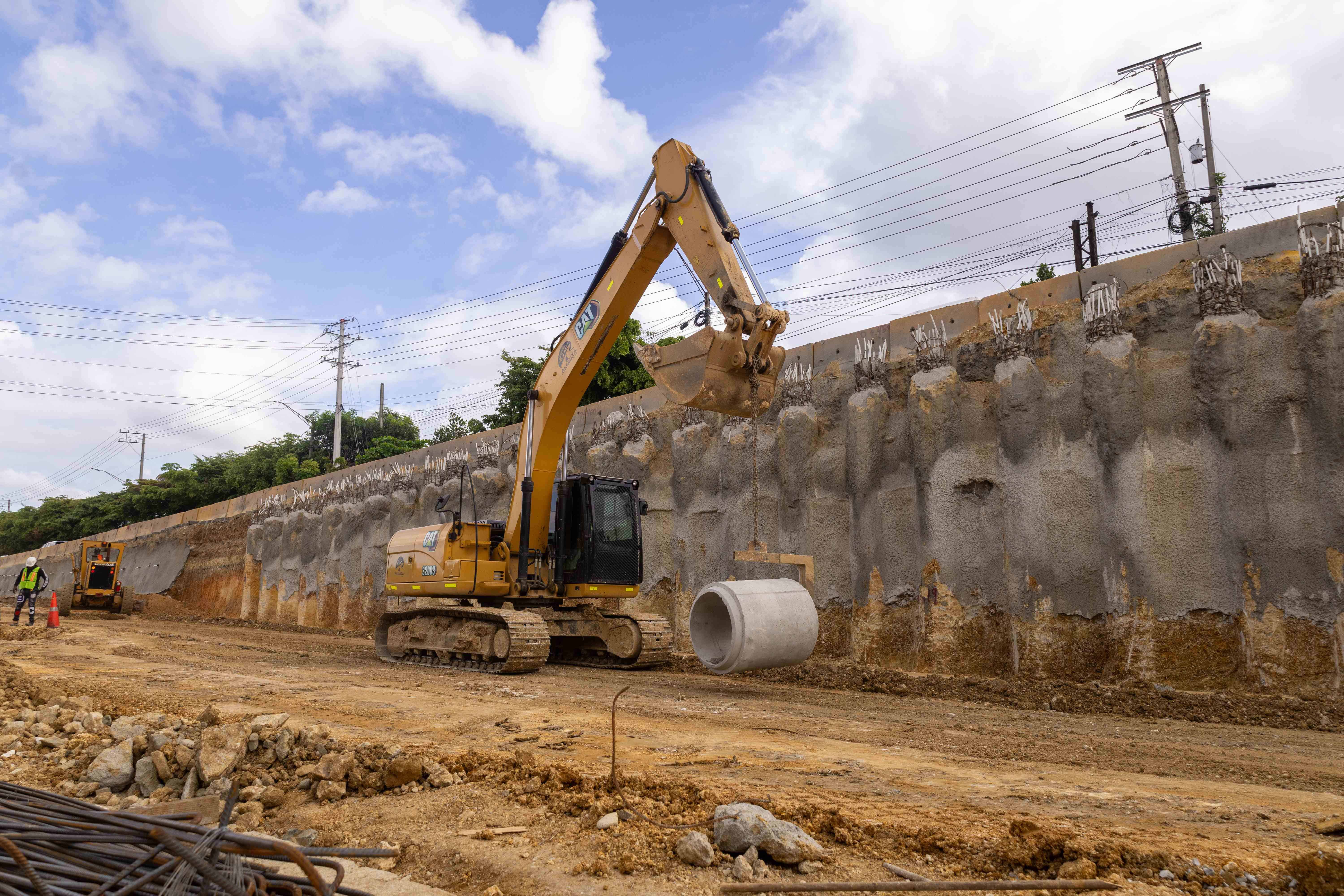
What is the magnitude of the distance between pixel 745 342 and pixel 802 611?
276 cm

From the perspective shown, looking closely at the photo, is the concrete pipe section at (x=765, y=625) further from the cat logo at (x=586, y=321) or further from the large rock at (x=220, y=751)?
the large rock at (x=220, y=751)

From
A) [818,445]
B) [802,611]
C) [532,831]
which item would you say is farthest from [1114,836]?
[818,445]

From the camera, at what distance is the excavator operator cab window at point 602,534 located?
10.9 meters

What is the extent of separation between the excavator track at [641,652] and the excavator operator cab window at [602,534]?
1.79ft

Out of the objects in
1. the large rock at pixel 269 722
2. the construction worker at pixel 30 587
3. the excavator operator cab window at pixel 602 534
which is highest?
the excavator operator cab window at pixel 602 534

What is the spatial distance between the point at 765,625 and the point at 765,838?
5.00 m

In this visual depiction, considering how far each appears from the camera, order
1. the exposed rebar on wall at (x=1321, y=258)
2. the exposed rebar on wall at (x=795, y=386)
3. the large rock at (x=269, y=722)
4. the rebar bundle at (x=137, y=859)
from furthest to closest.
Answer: the exposed rebar on wall at (x=795, y=386), the exposed rebar on wall at (x=1321, y=258), the large rock at (x=269, y=722), the rebar bundle at (x=137, y=859)

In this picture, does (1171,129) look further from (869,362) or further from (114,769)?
(114,769)

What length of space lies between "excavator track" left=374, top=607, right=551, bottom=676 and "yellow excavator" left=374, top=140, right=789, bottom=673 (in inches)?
0.8

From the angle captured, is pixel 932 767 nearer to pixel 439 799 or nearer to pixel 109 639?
pixel 439 799

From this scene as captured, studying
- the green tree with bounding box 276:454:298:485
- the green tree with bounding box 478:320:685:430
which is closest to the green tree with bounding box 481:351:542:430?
the green tree with bounding box 478:320:685:430

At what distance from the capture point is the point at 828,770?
15.7 ft

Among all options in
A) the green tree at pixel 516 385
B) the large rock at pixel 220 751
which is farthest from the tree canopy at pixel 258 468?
the large rock at pixel 220 751

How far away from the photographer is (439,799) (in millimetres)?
4074
